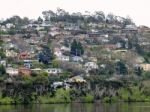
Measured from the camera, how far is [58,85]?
72875 millimetres

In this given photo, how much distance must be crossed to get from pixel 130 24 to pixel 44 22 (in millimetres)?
20365

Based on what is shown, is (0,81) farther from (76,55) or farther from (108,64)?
(76,55)

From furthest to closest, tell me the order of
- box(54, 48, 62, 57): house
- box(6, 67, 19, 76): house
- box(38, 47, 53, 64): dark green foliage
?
box(54, 48, 62, 57): house
box(38, 47, 53, 64): dark green foliage
box(6, 67, 19, 76): house

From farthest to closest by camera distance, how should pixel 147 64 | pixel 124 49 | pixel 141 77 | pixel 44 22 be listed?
1. pixel 44 22
2. pixel 124 49
3. pixel 147 64
4. pixel 141 77

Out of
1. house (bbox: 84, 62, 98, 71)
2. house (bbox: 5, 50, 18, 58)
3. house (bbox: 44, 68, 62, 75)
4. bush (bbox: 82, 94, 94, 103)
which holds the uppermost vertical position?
house (bbox: 5, 50, 18, 58)

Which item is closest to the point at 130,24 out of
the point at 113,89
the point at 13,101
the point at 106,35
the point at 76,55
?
the point at 106,35

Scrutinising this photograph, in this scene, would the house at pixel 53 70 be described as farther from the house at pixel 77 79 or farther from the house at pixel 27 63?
the house at pixel 27 63

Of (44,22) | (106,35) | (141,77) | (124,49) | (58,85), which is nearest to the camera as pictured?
(58,85)

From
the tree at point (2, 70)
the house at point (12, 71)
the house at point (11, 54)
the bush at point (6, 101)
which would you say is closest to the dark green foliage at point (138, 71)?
the house at point (11, 54)

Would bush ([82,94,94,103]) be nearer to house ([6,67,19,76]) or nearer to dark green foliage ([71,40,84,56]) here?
house ([6,67,19,76])

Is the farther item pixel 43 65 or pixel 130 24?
pixel 130 24

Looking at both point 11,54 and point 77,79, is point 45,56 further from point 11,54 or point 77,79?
point 77,79

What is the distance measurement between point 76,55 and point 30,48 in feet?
25.1

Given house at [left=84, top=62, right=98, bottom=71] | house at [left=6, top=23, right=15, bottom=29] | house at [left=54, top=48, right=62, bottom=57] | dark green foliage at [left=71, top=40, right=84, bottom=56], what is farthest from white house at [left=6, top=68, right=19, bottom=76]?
house at [left=6, top=23, right=15, bottom=29]
